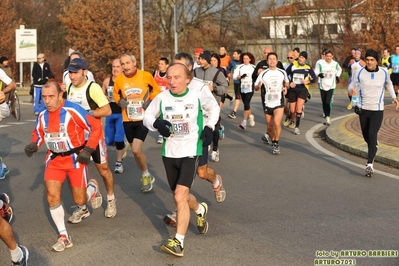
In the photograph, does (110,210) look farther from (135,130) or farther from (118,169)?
(118,169)

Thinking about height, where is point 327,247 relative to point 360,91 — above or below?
below

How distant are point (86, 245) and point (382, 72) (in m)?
5.99

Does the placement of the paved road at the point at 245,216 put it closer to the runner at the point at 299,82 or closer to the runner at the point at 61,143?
the runner at the point at 61,143

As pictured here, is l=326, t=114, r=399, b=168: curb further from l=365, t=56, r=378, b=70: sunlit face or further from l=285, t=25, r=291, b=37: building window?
l=285, t=25, r=291, b=37: building window

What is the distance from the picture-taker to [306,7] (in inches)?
1953

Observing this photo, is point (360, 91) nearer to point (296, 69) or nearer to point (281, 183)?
point (281, 183)

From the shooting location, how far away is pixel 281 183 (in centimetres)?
→ 998

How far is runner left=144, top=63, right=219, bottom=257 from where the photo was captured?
6602mm

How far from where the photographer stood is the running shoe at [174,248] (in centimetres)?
619

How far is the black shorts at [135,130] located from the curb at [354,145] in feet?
14.2

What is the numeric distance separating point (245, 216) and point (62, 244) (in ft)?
7.44

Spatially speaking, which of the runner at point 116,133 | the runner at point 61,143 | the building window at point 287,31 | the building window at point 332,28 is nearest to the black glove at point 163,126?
the runner at point 61,143

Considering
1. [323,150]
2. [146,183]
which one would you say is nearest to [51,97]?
[146,183]

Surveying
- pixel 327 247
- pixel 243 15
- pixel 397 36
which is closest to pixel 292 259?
pixel 327 247
